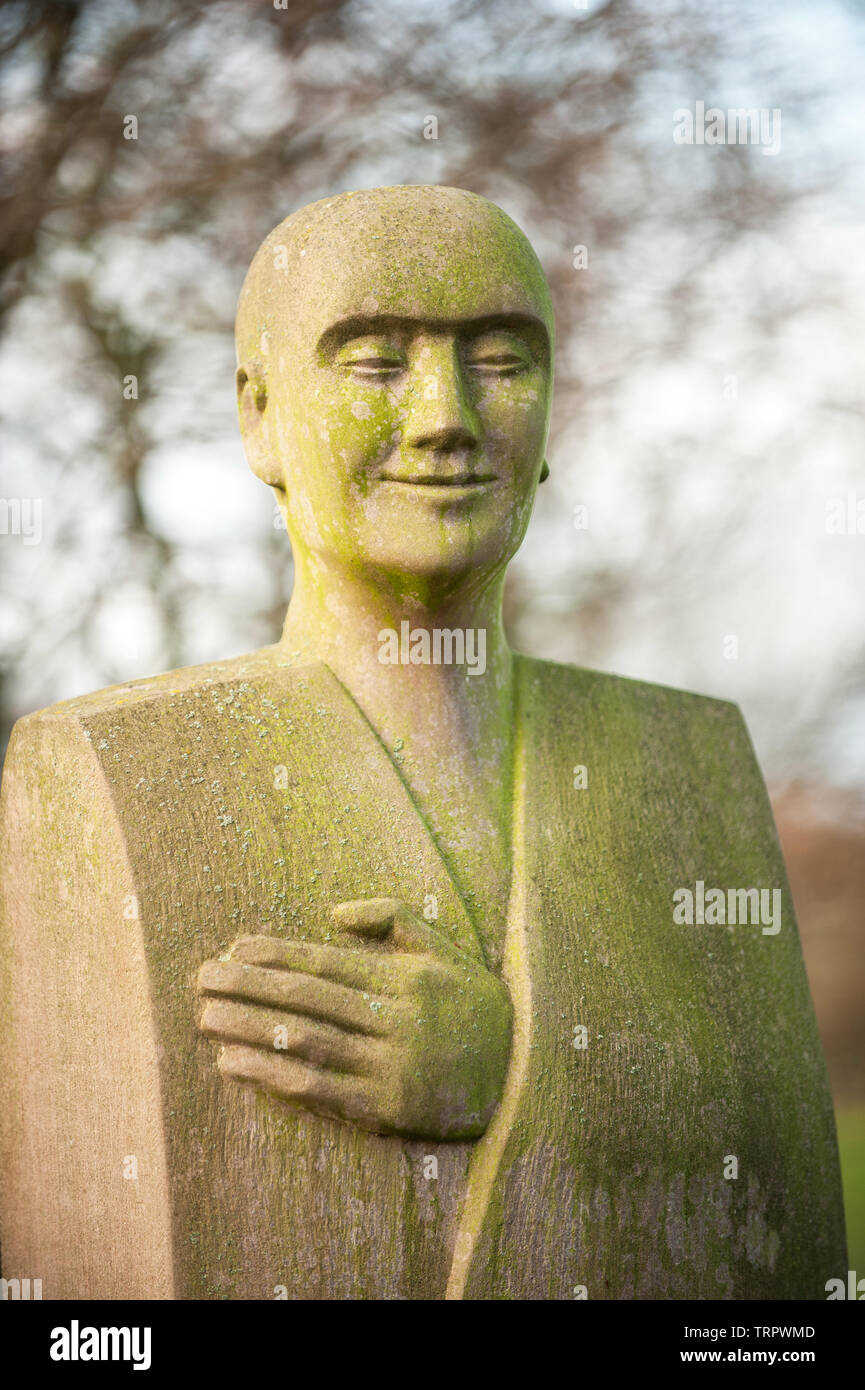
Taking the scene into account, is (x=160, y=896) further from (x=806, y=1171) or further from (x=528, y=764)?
(x=806, y=1171)

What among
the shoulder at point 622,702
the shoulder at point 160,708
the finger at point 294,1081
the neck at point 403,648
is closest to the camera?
the finger at point 294,1081

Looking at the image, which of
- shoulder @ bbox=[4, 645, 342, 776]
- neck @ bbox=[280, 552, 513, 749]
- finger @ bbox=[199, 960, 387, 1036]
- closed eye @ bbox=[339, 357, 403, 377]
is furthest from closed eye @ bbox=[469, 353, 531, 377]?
finger @ bbox=[199, 960, 387, 1036]

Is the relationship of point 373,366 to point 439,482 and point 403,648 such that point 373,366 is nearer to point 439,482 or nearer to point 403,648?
point 439,482

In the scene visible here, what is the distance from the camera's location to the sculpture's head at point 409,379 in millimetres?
2453

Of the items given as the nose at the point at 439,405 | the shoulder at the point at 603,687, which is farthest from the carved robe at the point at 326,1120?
the nose at the point at 439,405

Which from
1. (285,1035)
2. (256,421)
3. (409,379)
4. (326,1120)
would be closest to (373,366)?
(409,379)

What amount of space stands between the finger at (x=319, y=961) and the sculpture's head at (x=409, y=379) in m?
0.57

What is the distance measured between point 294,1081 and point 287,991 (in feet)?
0.39

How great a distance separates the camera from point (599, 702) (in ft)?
9.34

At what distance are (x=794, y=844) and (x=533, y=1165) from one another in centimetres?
300

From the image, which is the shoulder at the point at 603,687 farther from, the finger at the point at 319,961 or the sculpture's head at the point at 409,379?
the finger at the point at 319,961

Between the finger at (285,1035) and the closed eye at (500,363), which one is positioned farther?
the closed eye at (500,363)

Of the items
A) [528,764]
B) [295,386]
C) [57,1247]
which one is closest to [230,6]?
[295,386]

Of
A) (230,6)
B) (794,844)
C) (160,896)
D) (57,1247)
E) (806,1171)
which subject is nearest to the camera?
(160,896)
